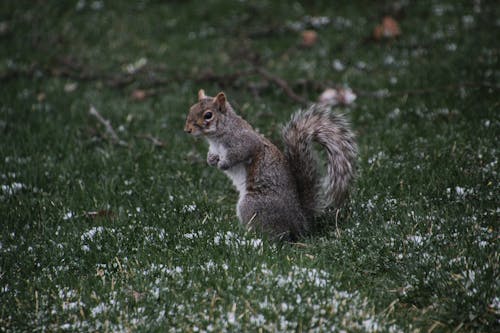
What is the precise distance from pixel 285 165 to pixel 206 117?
2.22 ft

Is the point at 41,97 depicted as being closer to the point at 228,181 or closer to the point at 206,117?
the point at 228,181

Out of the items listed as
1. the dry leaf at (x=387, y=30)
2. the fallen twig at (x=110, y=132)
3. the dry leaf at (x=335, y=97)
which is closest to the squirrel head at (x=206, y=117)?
the fallen twig at (x=110, y=132)

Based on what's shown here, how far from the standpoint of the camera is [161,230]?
12.3 feet

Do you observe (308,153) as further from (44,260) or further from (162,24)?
(162,24)

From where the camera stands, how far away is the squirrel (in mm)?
3666

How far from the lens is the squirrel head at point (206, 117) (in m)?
4.00

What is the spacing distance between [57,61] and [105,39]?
91 centimetres

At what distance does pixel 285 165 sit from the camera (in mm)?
3877

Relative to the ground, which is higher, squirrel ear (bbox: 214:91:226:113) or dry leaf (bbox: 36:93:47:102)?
squirrel ear (bbox: 214:91:226:113)

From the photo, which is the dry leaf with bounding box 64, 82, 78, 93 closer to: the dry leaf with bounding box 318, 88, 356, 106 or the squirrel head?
the dry leaf with bounding box 318, 88, 356, 106

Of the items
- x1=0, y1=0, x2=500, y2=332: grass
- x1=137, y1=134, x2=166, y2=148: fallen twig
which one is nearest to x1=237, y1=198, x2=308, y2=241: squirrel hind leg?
x1=0, y1=0, x2=500, y2=332: grass

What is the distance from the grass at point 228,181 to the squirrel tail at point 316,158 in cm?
23

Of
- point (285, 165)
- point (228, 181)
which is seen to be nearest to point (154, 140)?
point (228, 181)

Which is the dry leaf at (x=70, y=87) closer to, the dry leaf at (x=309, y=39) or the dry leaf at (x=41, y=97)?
the dry leaf at (x=41, y=97)
